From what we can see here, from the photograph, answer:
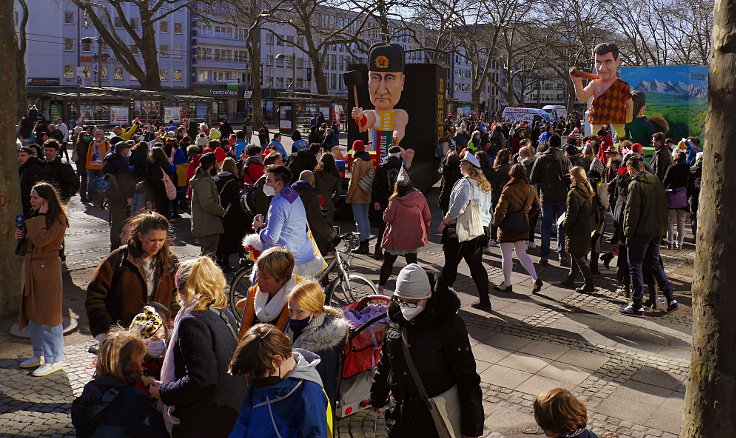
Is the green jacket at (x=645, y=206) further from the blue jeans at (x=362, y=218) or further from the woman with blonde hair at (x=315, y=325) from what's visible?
the woman with blonde hair at (x=315, y=325)

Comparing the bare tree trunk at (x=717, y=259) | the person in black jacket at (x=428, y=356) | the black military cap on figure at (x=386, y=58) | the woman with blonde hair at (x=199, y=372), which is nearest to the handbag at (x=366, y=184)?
the black military cap on figure at (x=386, y=58)

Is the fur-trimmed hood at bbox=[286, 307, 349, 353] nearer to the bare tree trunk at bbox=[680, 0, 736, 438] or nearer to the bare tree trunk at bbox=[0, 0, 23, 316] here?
the bare tree trunk at bbox=[680, 0, 736, 438]

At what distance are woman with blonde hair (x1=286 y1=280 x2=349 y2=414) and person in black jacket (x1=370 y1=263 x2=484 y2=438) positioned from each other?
0.53 meters

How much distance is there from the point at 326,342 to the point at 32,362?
12.4 ft

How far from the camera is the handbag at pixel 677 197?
1280cm

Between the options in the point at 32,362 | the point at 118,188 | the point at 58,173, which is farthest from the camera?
the point at 118,188

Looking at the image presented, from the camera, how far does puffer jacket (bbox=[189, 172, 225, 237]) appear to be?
33.7 ft

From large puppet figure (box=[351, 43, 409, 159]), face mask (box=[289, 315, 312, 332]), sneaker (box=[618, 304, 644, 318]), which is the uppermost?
large puppet figure (box=[351, 43, 409, 159])

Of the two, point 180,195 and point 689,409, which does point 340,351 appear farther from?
point 180,195

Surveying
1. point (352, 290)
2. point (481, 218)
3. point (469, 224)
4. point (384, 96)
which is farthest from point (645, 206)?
point (384, 96)

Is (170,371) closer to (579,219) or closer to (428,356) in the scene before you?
(428,356)

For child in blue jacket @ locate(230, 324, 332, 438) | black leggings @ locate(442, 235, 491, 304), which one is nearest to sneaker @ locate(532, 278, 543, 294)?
black leggings @ locate(442, 235, 491, 304)

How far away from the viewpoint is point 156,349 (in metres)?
4.18

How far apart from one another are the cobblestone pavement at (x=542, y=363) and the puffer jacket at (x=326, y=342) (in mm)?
634
